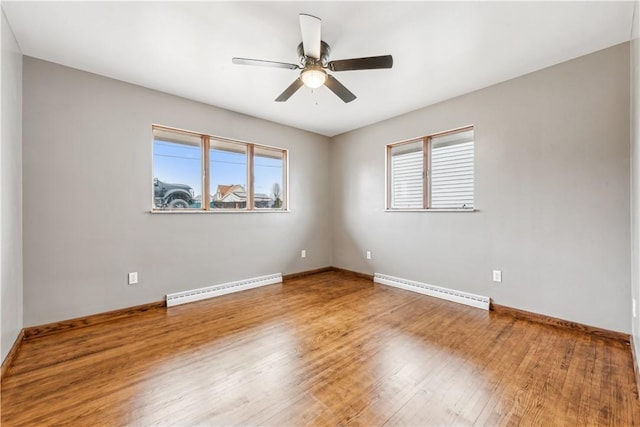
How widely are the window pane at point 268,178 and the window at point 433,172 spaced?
177cm

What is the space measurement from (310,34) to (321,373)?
Answer: 235 centimetres

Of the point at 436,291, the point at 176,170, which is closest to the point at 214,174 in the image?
the point at 176,170

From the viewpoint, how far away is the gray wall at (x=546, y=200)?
7.40ft

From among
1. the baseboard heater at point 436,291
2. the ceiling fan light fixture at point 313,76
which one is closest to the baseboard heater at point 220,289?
the baseboard heater at point 436,291

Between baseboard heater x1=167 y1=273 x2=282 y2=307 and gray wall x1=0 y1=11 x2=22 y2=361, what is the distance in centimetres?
125

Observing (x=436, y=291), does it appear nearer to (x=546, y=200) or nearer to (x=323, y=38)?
(x=546, y=200)

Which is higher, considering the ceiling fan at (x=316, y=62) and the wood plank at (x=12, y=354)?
the ceiling fan at (x=316, y=62)

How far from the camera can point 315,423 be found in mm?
1370

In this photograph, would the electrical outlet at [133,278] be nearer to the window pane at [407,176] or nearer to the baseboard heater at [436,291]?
the baseboard heater at [436,291]

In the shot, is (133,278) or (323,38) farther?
(133,278)

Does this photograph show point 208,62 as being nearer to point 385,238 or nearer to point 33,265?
point 33,265

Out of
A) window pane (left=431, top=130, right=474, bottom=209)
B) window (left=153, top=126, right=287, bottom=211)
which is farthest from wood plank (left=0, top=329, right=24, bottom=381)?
window pane (left=431, top=130, right=474, bottom=209)

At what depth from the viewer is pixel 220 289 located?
11.4ft

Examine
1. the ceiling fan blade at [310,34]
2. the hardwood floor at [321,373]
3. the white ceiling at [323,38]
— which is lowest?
the hardwood floor at [321,373]
